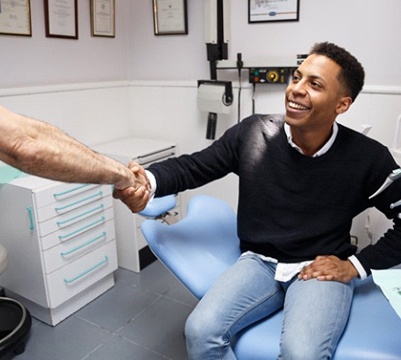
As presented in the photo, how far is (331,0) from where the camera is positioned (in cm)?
220

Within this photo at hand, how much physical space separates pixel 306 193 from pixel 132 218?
1.30 metres

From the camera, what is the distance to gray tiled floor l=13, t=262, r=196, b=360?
6.26ft

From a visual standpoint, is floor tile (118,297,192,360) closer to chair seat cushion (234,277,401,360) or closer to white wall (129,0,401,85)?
chair seat cushion (234,277,401,360)

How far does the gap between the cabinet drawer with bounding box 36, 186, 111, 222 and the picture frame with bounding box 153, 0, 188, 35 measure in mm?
1156

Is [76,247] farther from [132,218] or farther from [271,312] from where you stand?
[271,312]

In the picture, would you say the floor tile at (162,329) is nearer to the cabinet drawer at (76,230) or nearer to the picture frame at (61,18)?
the cabinet drawer at (76,230)

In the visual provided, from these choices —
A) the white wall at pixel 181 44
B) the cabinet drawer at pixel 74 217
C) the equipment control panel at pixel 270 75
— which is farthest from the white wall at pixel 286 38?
the cabinet drawer at pixel 74 217

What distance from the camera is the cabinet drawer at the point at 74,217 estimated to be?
1969 millimetres

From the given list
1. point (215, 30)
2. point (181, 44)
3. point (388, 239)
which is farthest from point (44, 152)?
point (181, 44)

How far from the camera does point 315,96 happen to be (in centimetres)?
142

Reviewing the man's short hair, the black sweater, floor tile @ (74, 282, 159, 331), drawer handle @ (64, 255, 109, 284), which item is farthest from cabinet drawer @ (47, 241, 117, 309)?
the man's short hair

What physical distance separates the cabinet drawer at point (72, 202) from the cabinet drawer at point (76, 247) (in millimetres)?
162

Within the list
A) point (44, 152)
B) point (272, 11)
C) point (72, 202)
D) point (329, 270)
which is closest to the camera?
point (44, 152)

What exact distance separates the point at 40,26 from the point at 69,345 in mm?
1713
